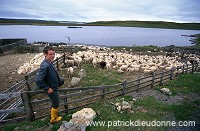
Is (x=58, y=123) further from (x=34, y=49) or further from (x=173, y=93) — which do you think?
(x=34, y=49)

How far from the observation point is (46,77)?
548 centimetres

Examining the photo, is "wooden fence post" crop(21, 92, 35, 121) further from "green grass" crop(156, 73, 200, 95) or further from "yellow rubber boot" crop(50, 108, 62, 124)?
"green grass" crop(156, 73, 200, 95)

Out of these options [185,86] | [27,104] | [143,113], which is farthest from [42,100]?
[185,86]

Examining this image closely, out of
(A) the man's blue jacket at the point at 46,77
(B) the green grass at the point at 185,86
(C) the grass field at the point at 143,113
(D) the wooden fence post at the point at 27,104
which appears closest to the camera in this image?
(A) the man's blue jacket at the point at 46,77

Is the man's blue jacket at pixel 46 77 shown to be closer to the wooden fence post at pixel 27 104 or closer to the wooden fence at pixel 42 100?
the wooden fence at pixel 42 100

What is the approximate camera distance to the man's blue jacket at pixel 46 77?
17.3 ft

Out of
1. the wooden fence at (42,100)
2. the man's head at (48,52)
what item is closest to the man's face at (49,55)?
the man's head at (48,52)

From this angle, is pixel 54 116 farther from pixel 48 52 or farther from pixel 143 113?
pixel 143 113

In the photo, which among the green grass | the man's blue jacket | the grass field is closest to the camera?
the man's blue jacket

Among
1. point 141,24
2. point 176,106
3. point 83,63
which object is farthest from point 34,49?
point 141,24

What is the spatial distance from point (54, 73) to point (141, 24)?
200m

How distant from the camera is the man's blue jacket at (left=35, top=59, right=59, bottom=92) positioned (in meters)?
5.29

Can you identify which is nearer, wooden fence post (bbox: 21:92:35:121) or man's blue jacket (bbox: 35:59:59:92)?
man's blue jacket (bbox: 35:59:59:92)

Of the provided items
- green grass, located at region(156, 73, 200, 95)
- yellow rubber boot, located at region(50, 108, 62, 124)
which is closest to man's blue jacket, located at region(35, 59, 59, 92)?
yellow rubber boot, located at region(50, 108, 62, 124)
